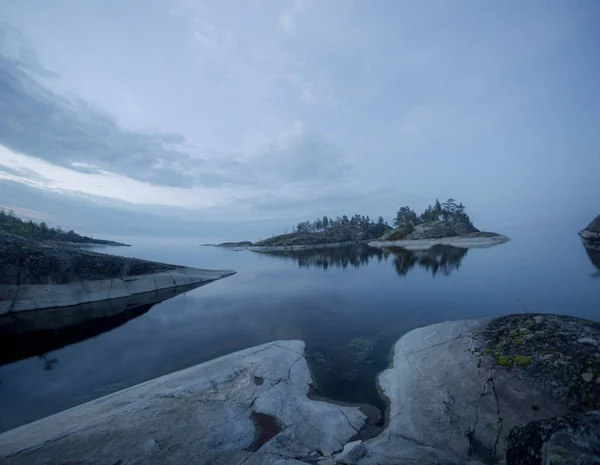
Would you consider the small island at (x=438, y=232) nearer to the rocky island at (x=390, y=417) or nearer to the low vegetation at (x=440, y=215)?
the low vegetation at (x=440, y=215)

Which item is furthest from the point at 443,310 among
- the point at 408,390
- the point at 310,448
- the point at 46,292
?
the point at 46,292

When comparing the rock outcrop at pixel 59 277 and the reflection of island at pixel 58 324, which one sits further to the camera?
the rock outcrop at pixel 59 277

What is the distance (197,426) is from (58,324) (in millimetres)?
26319

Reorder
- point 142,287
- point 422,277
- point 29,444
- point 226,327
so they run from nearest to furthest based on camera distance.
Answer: point 29,444
point 226,327
point 142,287
point 422,277

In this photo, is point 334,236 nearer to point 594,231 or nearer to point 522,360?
point 594,231

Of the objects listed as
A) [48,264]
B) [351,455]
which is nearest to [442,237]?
[351,455]

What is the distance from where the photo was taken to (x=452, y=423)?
936 centimetres

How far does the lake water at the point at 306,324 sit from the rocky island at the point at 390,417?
2.62 meters

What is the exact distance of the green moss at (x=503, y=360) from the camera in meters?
10.8

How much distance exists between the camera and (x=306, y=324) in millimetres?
23859

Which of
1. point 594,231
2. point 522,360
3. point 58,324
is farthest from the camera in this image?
point 594,231

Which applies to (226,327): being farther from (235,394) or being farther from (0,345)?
(0,345)

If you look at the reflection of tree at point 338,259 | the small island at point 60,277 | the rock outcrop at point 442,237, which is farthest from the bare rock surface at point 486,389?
the rock outcrop at point 442,237

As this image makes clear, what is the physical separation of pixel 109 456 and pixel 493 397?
48.0 feet
